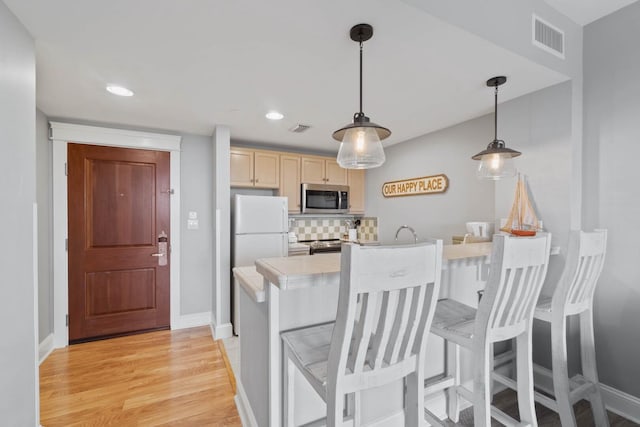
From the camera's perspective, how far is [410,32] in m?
1.41

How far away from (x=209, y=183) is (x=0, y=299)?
7.61 ft

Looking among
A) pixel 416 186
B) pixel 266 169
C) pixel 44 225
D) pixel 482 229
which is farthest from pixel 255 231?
pixel 482 229

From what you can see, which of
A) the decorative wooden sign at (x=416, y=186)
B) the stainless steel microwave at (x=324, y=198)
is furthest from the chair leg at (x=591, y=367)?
the stainless steel microwave at (x=324, y=198)

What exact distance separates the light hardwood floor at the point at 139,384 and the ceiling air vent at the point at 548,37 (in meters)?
3.11

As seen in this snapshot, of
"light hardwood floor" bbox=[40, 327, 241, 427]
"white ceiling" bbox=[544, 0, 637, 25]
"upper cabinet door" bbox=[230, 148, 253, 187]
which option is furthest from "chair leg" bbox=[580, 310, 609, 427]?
"upper cabinet door" bbox=[230, 148, 253, 187]

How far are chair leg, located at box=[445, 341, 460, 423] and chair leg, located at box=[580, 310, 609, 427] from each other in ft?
2.51

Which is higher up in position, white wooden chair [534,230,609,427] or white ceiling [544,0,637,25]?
white ceiling [544,0,637,25]

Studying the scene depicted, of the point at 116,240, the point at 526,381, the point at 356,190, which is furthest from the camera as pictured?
the point at 356,190

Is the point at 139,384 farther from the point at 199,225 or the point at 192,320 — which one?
the point at 199,225

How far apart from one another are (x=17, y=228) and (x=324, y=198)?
3035 millimetres

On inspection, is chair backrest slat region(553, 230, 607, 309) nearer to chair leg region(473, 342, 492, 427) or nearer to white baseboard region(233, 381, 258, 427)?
chair leg region(473, 342, 492, 427)

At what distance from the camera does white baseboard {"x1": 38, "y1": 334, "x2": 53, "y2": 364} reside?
249 cm

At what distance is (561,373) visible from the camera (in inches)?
59.6

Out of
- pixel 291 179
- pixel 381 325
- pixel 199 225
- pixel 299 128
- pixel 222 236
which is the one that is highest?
pixel 299 128
